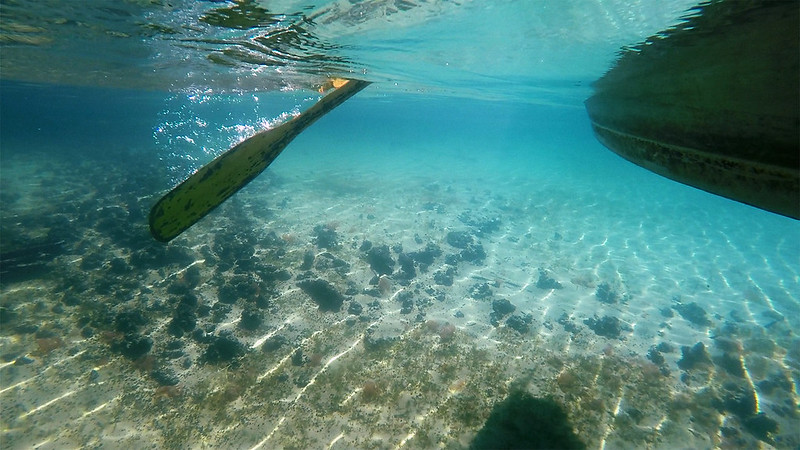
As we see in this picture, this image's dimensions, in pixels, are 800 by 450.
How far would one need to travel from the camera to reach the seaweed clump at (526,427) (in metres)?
5.90

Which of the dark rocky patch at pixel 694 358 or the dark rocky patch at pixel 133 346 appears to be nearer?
the dark rocky patch at pixel 133 346

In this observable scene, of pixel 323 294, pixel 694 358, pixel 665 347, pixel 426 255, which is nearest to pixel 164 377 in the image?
pixel 323 294

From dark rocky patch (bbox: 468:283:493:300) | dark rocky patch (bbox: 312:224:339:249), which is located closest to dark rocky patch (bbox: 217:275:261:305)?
dark rocky patch (bbox: 312:224:339:249)

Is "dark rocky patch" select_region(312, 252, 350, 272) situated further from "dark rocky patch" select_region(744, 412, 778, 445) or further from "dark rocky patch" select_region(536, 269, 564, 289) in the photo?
"dark rocky patch" select_region(744, 412, 778, 445)

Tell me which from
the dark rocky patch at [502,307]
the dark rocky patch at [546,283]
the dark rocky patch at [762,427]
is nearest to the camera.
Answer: the dark rocky patch at [762,427]

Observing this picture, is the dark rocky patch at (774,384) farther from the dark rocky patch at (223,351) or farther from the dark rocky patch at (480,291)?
the dark rocky patch at (223,351)

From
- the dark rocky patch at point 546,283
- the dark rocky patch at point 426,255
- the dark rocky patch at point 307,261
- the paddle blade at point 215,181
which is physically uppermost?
the paddle blade at point 215,181

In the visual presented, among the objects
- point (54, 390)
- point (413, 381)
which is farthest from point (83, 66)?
point (413, 381)

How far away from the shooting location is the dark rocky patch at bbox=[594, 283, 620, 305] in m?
12.4

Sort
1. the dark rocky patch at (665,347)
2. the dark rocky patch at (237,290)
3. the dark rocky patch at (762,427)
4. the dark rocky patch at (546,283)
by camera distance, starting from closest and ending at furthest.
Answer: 1. the dark rocky patch at (762,427)
2. the dark rocky patch at (237,290)
3. the dark rocky patch at (665,347)
4. the dark rocky patch at (546,283)

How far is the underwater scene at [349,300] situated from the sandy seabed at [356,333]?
59 mm

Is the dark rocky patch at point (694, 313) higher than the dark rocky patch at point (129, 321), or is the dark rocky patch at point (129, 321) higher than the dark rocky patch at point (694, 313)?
the dark rocky patch at point (129, 321)

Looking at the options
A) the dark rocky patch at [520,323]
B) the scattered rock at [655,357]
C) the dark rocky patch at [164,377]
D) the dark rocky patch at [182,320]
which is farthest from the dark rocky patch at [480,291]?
the dark rocky patch at [164,377]

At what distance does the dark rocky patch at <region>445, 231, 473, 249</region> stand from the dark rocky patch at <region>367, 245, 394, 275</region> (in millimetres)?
3775
